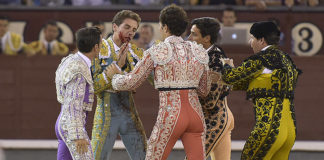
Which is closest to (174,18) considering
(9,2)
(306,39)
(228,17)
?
(228,17)

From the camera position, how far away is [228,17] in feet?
34.2

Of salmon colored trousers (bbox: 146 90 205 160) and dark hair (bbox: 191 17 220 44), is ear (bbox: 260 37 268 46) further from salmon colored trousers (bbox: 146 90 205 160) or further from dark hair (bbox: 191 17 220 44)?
salmon colored trousers (bbox: 146 90 205 160)

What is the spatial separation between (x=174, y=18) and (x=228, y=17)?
16.9 ft

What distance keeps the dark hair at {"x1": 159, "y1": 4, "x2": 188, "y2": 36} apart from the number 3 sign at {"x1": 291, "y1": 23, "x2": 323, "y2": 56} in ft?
18.6

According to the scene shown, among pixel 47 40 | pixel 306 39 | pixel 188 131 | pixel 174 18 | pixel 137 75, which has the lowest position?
pixel 306 39

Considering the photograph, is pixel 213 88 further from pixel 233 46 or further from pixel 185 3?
pixel 185 3

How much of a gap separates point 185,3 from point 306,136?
→ 235cm

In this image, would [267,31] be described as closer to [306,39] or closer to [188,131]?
[188,131]

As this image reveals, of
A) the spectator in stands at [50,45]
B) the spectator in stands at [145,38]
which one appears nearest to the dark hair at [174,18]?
the spectator in stands at [145,38]

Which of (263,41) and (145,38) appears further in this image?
(145,38)

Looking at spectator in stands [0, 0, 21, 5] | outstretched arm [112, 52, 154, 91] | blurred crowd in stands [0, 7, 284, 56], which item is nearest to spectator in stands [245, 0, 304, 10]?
blurred crowd in stands [0, 7, 284, 56]

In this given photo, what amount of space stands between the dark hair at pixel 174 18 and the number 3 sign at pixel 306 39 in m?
5.68

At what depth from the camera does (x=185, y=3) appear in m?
11.0

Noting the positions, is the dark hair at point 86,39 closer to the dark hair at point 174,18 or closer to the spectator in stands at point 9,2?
the dark hair at point 174,18
